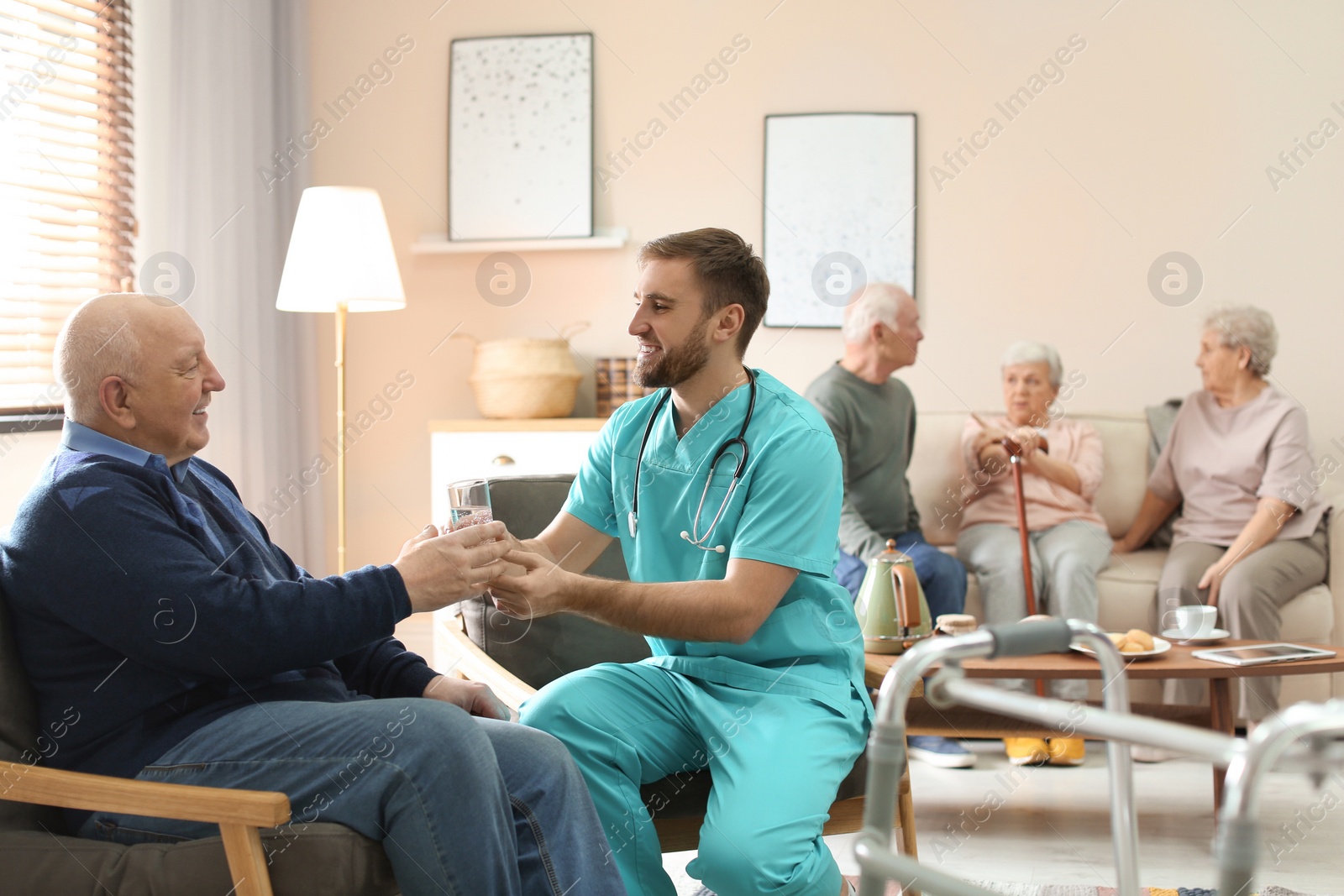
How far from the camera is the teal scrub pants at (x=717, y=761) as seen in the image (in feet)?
5.07

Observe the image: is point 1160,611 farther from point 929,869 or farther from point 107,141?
point 107,141

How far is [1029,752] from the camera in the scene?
302 cm

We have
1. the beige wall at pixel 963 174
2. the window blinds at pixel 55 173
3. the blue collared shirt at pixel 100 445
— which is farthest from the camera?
the beige wall at pixel 963 174

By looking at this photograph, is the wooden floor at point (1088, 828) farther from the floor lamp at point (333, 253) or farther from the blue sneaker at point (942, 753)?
the floor lamp at point (333, 253)

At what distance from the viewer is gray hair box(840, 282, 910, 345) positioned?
3.46m

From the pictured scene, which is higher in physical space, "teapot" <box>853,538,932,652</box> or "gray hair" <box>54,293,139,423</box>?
"gray hair" <box>54,293,139,423</box>

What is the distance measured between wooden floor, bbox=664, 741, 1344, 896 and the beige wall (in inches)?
62.3

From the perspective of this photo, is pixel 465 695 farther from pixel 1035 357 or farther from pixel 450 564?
pixel 1035 357

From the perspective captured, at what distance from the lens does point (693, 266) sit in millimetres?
1899

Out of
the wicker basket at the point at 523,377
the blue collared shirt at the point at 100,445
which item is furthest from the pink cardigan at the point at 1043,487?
the blue collared shirt at the point at 100,445

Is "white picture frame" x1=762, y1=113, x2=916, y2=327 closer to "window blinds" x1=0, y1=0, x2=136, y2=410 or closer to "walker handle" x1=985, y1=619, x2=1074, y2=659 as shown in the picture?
"window blinds" x1=0, y1=0, x2=136, y2=410

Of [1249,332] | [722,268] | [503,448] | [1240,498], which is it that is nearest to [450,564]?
[722,268]

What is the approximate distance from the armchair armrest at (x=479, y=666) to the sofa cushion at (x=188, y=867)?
50 centimetres

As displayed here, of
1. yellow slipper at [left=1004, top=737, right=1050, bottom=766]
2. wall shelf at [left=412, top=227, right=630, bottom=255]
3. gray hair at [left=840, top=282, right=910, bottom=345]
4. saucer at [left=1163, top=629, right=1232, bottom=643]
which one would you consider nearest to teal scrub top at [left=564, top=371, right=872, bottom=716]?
saucer at [left=1163, top=629, right=1232, bottom=643]
